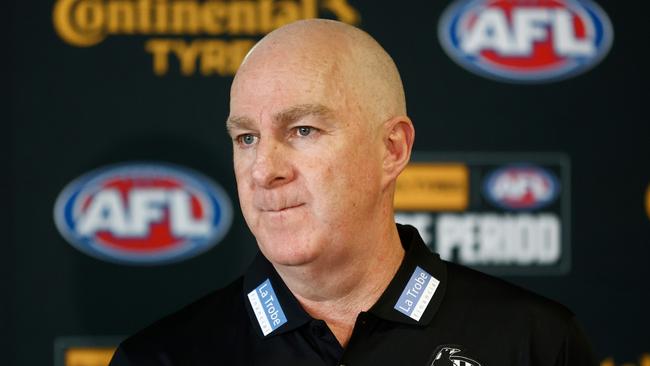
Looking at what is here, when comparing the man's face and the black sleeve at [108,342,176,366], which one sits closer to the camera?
the man's face

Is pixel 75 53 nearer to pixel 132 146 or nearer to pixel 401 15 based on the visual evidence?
pixel 132 146

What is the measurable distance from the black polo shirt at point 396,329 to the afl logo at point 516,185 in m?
0.96

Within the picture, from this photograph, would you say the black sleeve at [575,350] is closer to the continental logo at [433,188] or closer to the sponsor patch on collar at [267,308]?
the sponsor patch on collar at [267,308]

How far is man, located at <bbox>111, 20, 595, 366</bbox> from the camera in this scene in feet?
4.46

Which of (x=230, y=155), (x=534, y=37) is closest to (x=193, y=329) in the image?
(x=230, y=155)

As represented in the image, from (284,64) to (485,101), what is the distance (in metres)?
1.26

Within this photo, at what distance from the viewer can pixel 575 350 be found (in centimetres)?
153

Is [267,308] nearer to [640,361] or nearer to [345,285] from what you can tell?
[345,285]

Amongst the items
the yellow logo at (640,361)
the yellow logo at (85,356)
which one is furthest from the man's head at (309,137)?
the yellow logo at (640,361)

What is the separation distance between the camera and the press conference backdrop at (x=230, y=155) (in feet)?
8.01

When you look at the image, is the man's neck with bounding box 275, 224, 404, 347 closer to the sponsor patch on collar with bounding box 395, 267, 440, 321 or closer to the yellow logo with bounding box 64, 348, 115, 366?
the sponsor patch on collar with bounding box 395, 267, 440, 321

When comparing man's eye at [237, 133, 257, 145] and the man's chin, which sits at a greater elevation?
man's eye at [237, 133, 257, 145]

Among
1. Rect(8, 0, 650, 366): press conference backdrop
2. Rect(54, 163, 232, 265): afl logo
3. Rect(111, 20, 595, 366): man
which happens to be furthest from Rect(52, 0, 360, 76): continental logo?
Rect(111, 20, 595, 366): man

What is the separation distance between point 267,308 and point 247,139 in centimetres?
25
